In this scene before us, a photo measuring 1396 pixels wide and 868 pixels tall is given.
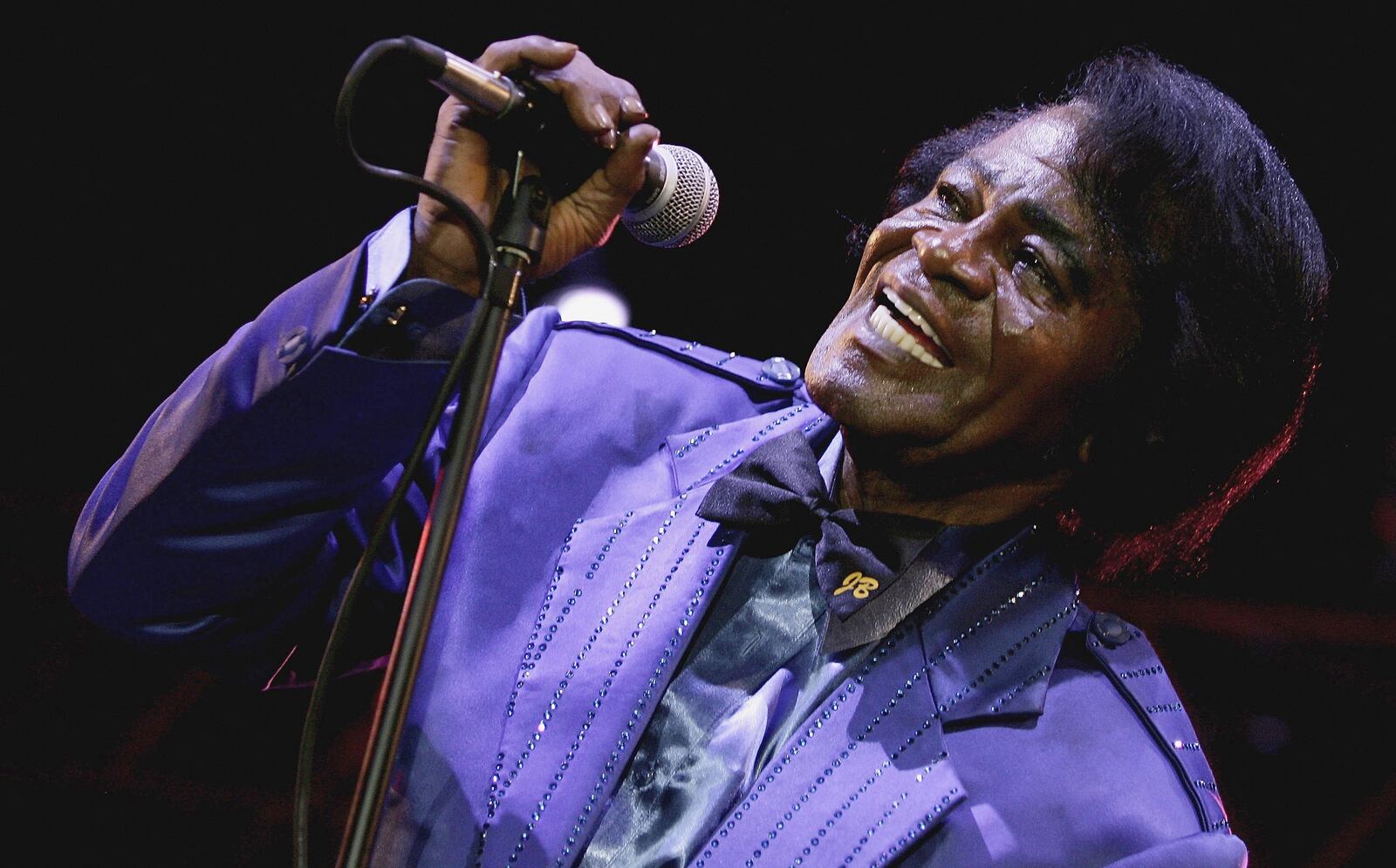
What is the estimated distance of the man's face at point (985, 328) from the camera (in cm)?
141

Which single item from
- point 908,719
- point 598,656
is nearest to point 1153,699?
point 908,719

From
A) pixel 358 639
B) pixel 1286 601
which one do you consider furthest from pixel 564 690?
pixel 1286 601

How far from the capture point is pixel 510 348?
61.9 inches

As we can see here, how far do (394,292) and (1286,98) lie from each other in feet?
5.63

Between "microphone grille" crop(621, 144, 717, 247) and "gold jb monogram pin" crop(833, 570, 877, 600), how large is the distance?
0.53 m

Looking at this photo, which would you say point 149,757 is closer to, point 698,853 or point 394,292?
point 698,853

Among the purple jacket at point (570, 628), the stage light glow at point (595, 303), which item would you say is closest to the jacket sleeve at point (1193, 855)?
the purple jacket at point (570, 628)

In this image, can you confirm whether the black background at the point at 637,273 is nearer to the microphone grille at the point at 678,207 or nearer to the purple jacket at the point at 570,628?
the purple jacket at the point at 570,628

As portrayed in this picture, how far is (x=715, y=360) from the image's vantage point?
171 cm

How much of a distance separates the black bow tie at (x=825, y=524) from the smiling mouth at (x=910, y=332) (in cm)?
24

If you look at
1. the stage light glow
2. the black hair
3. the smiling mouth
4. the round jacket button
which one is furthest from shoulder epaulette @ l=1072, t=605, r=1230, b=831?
the stage light glow

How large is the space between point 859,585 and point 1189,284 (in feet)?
2.19

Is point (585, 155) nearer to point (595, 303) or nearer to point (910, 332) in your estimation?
point (910, 332)

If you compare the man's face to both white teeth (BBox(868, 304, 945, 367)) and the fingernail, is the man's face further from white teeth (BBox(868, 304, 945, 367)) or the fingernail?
the fingernail
